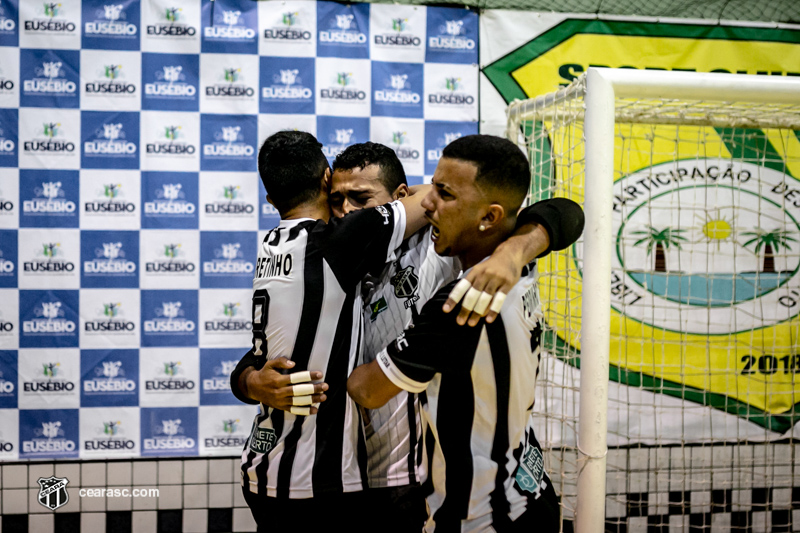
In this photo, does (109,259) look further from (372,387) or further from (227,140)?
(372,387)

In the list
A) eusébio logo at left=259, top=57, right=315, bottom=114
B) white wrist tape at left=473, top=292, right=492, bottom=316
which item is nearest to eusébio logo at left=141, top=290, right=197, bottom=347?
eusébio logo at left=259, top=57, right=315, bottom=114

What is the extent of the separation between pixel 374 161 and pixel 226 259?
5.09 ft

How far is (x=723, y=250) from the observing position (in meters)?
3.39

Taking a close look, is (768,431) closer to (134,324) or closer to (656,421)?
(656,421)

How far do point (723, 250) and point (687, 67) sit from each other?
1.12 meters

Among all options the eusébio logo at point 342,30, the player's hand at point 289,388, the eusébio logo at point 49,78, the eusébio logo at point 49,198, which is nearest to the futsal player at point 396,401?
the player's hand at point 289,388

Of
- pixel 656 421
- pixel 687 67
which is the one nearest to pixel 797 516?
pixel 656 421

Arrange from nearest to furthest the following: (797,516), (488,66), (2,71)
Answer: (2,71)
(488,66)
(797,516)

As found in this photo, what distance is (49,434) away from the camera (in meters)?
3.16

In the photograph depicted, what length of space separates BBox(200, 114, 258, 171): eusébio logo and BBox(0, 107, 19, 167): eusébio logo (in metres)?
1.01

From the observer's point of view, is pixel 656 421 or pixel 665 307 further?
pixel 656 421

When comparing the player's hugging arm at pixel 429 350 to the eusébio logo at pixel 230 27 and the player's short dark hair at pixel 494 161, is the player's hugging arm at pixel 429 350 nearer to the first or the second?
the player's short dark hair at pixel 494 161

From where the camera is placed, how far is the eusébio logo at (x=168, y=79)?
3.17m

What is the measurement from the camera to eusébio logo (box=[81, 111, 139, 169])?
3.16 metres
